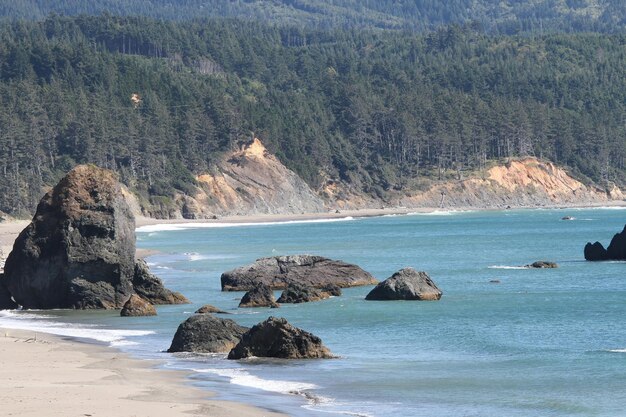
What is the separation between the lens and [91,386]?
83.7ft

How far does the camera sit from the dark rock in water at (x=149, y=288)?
142 ft

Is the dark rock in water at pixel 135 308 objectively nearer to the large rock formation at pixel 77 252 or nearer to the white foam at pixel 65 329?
the large rock formation at pixel 77 252

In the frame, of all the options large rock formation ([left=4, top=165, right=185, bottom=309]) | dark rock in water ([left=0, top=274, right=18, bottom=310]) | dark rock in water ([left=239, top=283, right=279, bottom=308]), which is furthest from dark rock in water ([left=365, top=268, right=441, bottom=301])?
dark rock in water ([left=0, top=274, right=18, bottom=310])

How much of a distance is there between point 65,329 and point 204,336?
7037 millimetres

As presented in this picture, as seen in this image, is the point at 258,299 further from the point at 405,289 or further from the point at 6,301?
the point at 6,301

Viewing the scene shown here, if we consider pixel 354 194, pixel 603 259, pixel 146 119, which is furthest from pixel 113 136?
pixel 603 259

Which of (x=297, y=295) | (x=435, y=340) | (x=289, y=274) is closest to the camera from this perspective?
(x=435, y=340)

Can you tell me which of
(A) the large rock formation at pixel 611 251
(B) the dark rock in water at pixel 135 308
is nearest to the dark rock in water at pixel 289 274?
(B) the dark rock in water at pixel 135 308

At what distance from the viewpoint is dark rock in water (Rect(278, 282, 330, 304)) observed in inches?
1774

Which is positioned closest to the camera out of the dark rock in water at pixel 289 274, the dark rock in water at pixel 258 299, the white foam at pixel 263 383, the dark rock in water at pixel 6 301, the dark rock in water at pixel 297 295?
the white foam at pixel 263 383

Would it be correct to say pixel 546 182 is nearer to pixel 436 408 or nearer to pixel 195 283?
pixel 195 283

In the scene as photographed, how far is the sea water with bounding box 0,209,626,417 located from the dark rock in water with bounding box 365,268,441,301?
2.04 ft

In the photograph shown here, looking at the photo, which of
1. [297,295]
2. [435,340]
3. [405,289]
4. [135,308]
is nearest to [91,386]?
[435,340]

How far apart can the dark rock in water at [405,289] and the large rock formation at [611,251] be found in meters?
23.1
